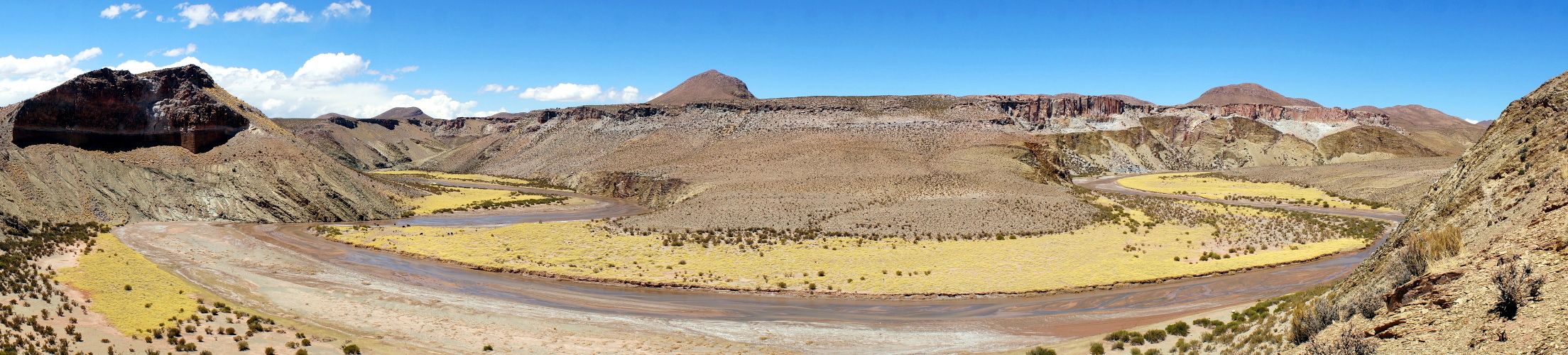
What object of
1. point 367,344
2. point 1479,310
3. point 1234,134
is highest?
point 1234,134

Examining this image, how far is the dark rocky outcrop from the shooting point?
49.6m

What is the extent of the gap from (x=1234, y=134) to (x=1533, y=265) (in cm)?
16535

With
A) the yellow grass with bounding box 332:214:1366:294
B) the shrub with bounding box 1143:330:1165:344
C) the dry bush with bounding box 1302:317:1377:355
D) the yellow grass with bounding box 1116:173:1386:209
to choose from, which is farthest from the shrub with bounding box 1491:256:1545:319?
the yellow grass with bounding box 1116:173:1386:209

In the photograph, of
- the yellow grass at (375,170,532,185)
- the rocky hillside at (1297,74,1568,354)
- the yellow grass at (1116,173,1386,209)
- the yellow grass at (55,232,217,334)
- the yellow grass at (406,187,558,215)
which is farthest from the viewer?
the yellow grass at (375,170,532,185)

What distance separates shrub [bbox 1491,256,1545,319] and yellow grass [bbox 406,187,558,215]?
192 feet

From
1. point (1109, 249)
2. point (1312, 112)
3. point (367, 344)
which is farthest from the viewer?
point (1312, 112)

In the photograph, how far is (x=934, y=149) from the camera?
87625 millimetres

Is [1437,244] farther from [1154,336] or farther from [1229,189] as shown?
[1229,189]

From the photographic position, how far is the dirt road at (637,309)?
2131 centimetres

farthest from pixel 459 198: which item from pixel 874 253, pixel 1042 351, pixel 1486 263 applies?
pixel 1486 263

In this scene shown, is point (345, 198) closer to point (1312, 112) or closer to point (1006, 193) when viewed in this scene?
point (1006, 193)

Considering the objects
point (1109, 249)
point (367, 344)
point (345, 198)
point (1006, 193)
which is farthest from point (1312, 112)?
point (367, 344)

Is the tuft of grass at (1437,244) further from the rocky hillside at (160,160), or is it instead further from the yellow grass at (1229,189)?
the yellow grass at (1229,189)

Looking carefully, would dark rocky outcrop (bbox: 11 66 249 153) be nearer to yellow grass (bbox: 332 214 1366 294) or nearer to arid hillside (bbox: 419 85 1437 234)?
yellow grass (bbox: 332 214 1366 294)
